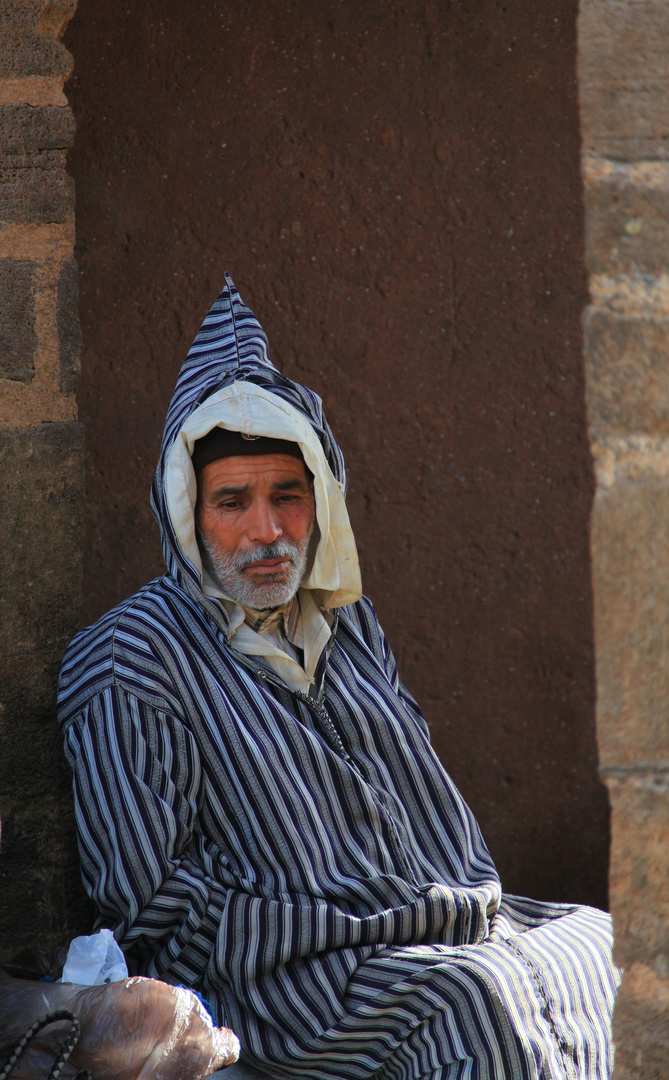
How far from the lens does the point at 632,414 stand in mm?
1485

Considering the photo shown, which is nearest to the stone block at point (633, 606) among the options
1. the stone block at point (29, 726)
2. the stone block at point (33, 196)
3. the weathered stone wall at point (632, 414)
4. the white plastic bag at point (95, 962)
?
the weathered stone wall at point (632, 414)

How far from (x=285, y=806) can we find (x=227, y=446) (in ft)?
2.59

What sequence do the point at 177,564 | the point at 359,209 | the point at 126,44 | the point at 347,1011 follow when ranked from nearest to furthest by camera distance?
the point at 347,1011, the point at 177,564, the point at 126,44, the point at 359,209

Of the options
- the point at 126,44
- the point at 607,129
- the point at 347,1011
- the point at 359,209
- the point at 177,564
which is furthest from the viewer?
the point at 359,209

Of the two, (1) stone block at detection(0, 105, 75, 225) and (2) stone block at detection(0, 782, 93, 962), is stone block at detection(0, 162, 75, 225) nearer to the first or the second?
(1) stone block at detection(0, 105, 75, 225)

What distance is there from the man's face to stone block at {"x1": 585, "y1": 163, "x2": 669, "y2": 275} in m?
Result: 1.30

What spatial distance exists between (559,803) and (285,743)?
1416 millimetres

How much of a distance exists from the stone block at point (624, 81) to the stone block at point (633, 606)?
0.38m

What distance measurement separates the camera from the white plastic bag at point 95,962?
2055mm

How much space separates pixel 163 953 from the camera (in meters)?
2.32

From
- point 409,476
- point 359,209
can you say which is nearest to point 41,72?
point 359,209

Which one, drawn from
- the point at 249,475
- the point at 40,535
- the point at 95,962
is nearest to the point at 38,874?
the point at 95,962

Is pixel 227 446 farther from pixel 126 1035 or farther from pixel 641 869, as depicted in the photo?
pixel 641 869

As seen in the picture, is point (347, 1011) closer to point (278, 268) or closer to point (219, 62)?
point (278, 268)
